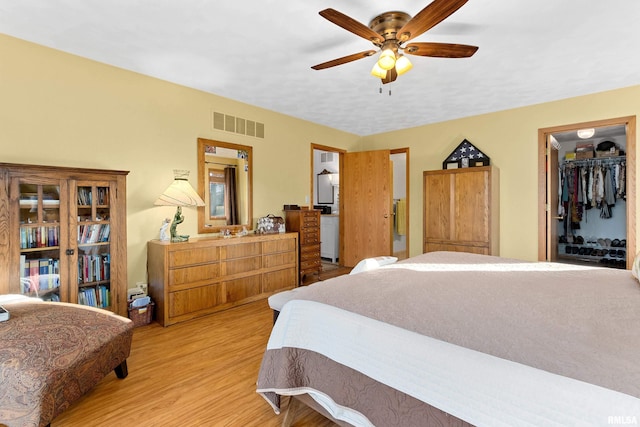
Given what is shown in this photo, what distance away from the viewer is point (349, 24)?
185 cm

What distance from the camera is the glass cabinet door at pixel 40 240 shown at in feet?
7.64

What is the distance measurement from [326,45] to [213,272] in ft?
7.97

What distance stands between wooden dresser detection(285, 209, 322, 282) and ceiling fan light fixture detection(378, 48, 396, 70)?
2.53 m

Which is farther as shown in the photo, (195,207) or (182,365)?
(195,207)

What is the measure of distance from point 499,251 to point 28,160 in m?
5.30

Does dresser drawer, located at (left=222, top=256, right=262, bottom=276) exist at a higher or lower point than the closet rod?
lower

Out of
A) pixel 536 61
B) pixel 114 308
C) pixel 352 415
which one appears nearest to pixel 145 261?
pixel 114 308

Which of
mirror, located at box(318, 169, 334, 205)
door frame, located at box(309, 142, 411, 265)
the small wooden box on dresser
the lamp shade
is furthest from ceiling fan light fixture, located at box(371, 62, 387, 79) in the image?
mirror, located at box(318, 169, 334, 205)

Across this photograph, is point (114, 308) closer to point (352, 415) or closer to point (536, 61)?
point (352, 415)

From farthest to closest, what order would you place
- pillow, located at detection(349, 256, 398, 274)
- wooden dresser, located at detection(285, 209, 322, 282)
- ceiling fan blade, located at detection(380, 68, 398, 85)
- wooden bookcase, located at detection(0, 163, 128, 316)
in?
1. wooden dresser, located at detection(285, 209, 322, 282)
2. ceiling fan blade, located at detection(380, 68, 398, 85)
3. wooden bookcase, located at detection(0, 163, 128, 316)
4. pillow, located at detection(349, 256, 398, 274)

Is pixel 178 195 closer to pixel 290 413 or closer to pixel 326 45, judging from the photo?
pixel 326 45

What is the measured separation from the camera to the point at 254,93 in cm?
364

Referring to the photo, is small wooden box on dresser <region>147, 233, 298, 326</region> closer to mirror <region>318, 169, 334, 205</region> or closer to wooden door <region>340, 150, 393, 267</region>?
wooden door <region>340, 150, 393, 267</region>

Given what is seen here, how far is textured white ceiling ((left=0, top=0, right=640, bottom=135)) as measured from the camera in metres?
2.09
